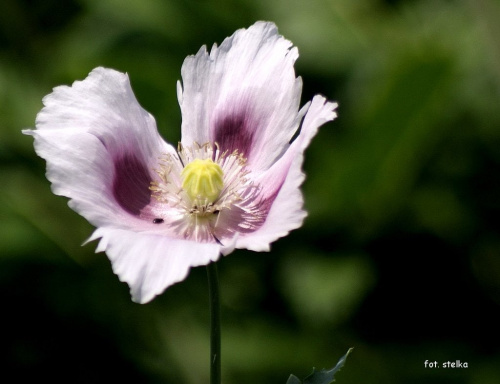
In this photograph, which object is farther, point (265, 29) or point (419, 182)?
point (419, 182)

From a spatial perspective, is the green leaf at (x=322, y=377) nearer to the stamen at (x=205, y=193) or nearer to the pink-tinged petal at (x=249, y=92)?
the stamen at (x=205, y=193)

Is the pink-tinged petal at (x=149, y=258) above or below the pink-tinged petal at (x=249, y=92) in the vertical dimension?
below

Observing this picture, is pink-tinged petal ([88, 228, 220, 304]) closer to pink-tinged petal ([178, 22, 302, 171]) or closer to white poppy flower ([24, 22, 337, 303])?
white poppy flower ([24, 22, 337, 303])

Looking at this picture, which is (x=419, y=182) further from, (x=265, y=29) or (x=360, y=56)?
(x=265, y=29)

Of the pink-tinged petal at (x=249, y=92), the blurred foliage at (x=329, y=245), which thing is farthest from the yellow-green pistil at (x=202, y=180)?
the blurred foliage at (x=329, y=245)

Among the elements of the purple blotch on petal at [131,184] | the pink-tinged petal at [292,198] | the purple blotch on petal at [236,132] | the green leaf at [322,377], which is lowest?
the green leaf at [322,377]

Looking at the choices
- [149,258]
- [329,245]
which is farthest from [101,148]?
[329,245]

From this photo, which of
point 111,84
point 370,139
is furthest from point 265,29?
point 370,139
